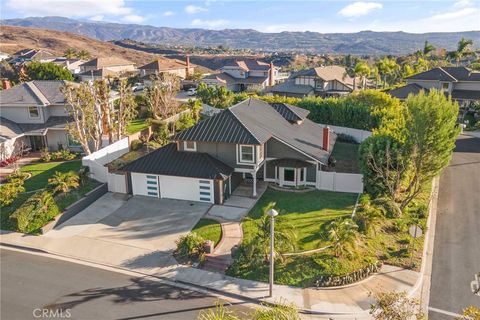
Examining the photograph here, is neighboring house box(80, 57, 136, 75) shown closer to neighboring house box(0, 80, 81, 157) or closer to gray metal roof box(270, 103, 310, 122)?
neighboring house box(0, 80, 81, 157)

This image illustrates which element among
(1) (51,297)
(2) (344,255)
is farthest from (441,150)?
(1) (51,297)

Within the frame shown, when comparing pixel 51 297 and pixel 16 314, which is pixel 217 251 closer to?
pixel 51 297

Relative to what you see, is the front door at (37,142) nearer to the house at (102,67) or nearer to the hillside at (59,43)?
the house at (102,67)

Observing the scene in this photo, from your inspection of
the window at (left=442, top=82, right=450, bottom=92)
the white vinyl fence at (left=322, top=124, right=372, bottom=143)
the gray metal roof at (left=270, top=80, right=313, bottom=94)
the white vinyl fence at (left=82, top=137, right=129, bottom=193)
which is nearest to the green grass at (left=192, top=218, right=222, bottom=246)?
the white vinyl fence at (left=82, top=137, right=129, bottom=193)

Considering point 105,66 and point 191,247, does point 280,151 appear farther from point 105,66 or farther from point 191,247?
point 105,66

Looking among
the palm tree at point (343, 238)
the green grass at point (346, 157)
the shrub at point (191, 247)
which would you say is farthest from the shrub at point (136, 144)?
the palm tree at point (343, 238)

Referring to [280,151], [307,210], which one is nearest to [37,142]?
[280,151]
